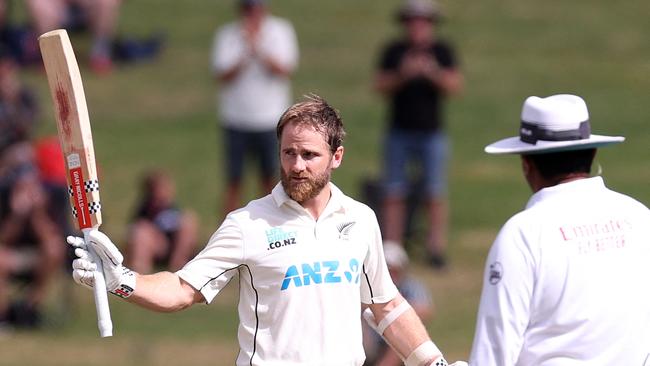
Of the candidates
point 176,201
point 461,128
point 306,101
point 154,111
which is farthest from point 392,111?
point 306,101

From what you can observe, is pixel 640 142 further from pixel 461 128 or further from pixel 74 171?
pixel 74 171

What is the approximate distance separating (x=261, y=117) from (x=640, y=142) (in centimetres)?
636

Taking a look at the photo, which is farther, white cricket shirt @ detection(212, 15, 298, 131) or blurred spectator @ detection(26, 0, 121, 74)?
blurred spectator @ detection(26, 0, 121, 74)

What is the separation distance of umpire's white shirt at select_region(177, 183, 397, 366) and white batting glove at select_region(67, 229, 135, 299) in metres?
0.34

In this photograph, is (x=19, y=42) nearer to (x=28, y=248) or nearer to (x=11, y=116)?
(x=11, y=116)

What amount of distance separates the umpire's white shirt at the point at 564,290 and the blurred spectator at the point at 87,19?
1460 centimetres

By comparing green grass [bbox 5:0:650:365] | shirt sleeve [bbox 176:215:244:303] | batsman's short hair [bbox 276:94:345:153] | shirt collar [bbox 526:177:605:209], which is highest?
batsman's short hair [bbox 276:94:345:153]

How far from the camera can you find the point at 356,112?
19953 millimetres

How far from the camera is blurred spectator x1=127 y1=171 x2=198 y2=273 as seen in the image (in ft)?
46.1

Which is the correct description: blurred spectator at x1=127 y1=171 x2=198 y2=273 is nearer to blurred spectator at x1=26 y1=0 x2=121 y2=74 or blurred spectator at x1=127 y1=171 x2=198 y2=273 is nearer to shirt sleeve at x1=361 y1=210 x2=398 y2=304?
blurred spectator at x1=26 y1=0 x2=121 y2=74

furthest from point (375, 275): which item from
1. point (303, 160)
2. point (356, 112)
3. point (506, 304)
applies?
point (356, 112)

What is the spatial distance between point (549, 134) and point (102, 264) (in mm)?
1934

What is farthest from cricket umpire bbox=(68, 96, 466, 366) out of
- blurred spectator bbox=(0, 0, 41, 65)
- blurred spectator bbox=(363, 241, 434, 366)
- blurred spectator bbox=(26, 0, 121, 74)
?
blurred spectator bbox=(0, 0, 41, 65)

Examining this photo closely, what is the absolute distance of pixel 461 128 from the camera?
19.4m
